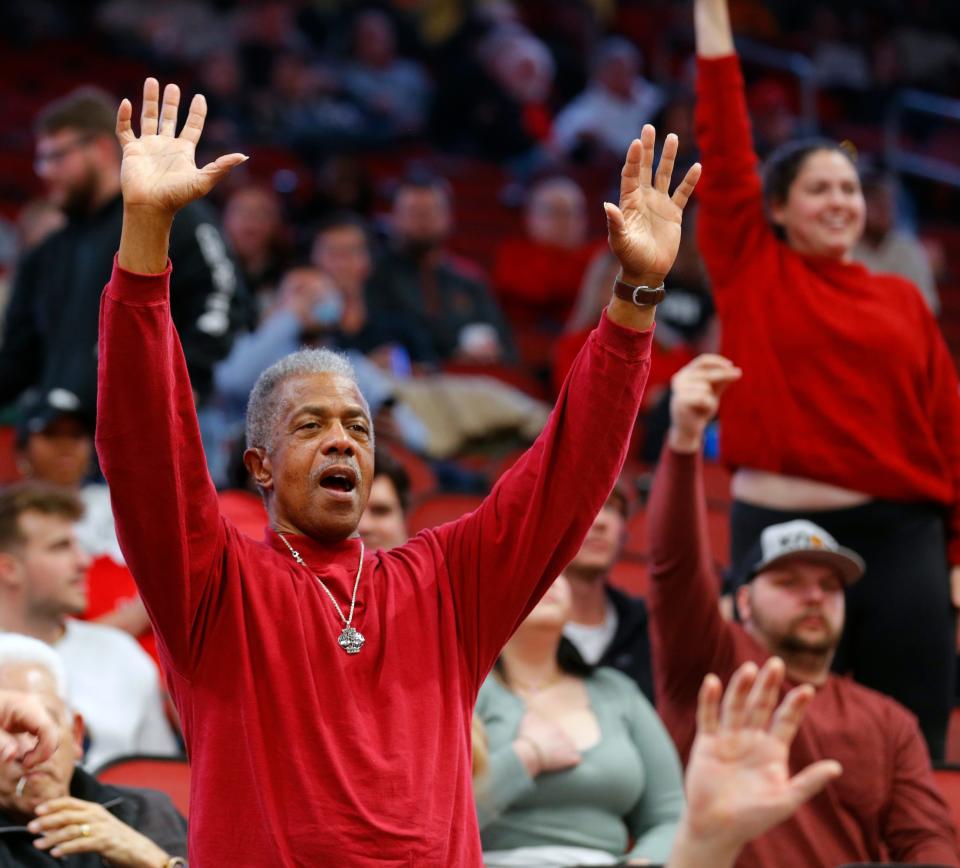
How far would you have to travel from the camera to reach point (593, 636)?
388 cm

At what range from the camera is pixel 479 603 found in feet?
7.19

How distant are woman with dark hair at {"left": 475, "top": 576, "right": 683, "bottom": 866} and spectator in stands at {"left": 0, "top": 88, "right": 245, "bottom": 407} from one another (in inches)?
47.7

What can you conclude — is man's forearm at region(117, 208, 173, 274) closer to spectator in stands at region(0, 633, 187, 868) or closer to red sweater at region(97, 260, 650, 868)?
red sweater at region(97, 260, 650, 868)

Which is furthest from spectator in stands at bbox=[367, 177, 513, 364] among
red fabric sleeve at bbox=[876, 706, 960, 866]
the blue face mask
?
red fabric sleeve at bbox=[876, 706, 960, 866]

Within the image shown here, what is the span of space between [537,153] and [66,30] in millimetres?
2553

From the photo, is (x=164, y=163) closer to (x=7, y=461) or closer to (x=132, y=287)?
(x=132, y=287)

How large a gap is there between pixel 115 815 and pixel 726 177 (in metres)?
1.55

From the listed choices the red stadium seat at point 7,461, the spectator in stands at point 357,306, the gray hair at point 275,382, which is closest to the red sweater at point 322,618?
the gray hair at point 275,382

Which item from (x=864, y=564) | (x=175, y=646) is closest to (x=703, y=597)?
(x=864, y=564)

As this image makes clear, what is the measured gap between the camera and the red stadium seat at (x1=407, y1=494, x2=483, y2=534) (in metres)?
Answer: 4.55

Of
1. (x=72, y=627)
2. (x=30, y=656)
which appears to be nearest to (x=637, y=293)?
(x=30, y=656)

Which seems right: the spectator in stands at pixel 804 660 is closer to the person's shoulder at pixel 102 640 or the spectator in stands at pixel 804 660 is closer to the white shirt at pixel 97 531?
the person's shoulder at pixel 102 640

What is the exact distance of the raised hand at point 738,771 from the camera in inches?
72.4

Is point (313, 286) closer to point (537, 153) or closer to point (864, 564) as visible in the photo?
point (864, 564)
